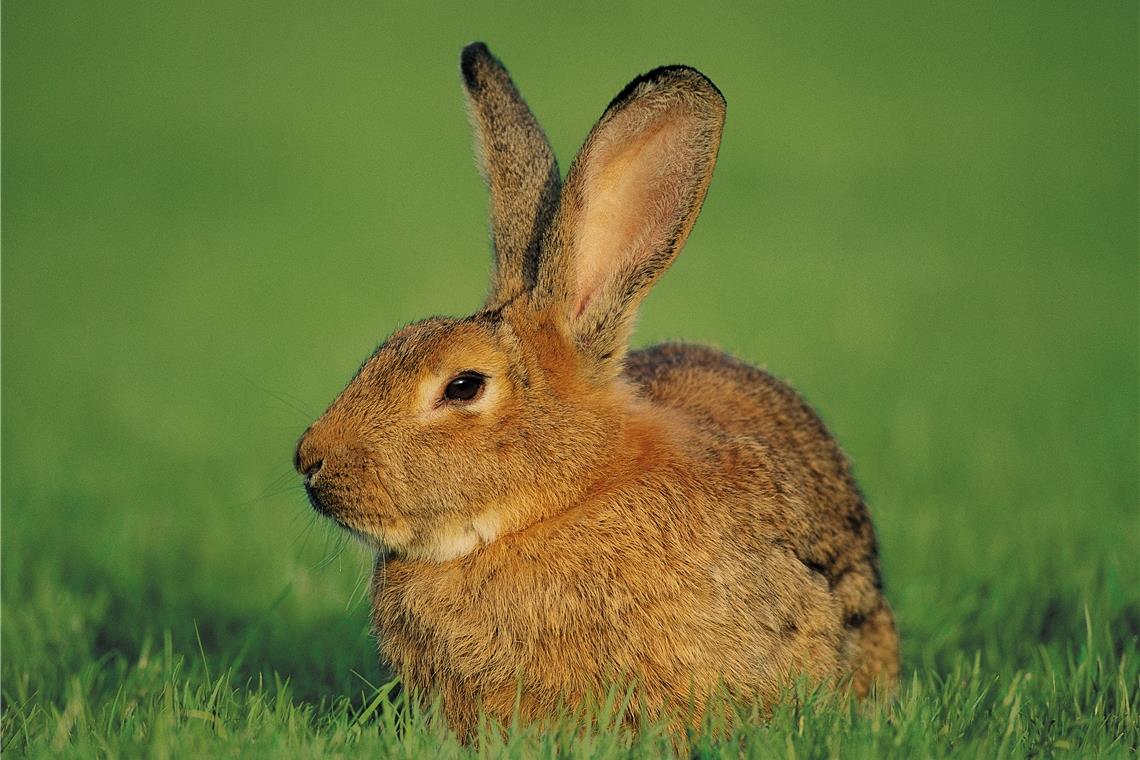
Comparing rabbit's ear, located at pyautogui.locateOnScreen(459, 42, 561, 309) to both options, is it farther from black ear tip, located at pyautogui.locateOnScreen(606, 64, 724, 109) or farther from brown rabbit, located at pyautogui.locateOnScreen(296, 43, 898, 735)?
black ear tip, located at pyautogui.locateOnScreen(606, 64, 724, 109)

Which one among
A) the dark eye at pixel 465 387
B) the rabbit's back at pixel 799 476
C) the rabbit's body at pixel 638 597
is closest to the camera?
the rabbit's body at pixel 638 597

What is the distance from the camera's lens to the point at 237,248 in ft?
52.9

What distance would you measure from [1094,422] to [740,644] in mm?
5402

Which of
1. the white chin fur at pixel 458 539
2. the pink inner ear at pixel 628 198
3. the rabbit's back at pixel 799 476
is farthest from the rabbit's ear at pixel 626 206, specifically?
the white chin fur at pixel 458 539

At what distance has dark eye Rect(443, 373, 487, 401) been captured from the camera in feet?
12.9

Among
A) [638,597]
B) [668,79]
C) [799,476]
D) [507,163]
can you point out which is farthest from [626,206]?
[638,597]

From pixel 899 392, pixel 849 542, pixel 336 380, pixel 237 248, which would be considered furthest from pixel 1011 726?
pixel 237 248

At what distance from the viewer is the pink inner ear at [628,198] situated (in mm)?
4109

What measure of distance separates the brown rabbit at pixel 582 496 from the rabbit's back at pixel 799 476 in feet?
0.07

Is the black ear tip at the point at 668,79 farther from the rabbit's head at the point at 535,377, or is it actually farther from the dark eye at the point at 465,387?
the dark eye at the point at 465,387

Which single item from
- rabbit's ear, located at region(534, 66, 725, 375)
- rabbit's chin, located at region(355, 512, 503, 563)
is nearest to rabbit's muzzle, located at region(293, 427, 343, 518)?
rabbit's chin, located at region(355, 512, 503, 563)

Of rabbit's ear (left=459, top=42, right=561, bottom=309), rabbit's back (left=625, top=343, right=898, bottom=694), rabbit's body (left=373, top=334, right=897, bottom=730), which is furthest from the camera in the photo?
rabbit's ear (left=459, top=42, right=561, bottom=309)

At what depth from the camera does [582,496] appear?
156 inches

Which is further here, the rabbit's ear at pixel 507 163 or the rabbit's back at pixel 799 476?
the rabbit's ear at pixel 507 163
